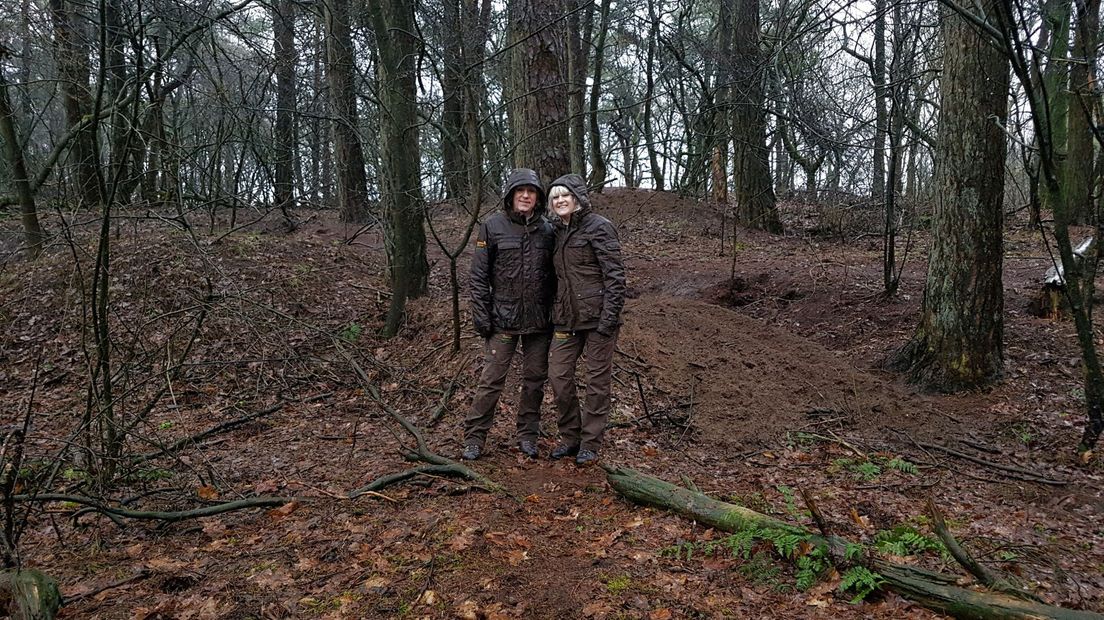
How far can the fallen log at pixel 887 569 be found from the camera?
3240 millimetres

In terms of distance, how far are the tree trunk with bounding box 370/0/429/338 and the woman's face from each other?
269 cm

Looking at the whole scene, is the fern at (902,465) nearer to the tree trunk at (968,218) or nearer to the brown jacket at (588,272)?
the tree trunk at (968,218)

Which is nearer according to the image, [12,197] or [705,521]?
[705,521]

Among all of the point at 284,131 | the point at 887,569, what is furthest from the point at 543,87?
the point at 284,131

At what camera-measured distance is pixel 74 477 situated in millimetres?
5289

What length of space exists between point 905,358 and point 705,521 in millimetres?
4329

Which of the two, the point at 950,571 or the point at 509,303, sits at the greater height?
the point at 509,303

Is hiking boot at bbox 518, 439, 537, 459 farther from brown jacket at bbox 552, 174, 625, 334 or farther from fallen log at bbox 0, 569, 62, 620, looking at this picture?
fallen log at bbox 0, 569, 62, 620

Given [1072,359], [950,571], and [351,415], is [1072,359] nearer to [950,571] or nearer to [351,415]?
[950,571]

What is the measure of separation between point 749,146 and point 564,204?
8.99m

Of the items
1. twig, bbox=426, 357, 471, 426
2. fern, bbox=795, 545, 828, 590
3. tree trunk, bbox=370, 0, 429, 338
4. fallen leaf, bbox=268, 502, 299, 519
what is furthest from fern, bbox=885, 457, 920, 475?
tree trunk, bbox=370, 0, 429, 338

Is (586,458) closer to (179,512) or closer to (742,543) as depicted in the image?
(742,543)

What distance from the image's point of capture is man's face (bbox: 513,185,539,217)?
545 cm

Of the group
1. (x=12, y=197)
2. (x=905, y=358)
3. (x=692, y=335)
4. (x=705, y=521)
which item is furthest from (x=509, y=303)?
(x=12, y=197)
